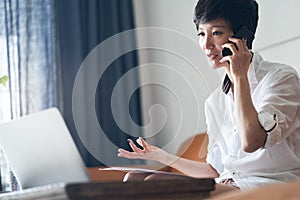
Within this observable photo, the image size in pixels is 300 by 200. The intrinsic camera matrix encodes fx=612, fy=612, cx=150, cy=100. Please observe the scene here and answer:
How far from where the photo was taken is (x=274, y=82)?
5.36 feet

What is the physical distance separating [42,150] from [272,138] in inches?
23.3

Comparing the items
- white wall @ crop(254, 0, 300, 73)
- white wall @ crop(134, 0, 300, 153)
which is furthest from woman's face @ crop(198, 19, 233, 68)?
white wall @ crop(134, 0, 300, 153)

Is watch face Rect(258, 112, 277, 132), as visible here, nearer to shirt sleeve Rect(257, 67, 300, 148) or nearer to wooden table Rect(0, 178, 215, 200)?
shirt sleeve Rect(257, 67, 300, 148)

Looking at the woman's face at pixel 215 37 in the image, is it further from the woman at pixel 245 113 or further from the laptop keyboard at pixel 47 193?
the laptop keyboard at pixel 47 193

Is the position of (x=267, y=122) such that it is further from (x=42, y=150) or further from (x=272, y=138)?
(x=42, y=150)

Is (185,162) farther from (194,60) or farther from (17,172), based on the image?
(194,60)

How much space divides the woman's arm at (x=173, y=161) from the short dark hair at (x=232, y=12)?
40 cm

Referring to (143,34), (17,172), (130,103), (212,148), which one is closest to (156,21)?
(143,34)

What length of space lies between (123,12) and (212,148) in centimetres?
218

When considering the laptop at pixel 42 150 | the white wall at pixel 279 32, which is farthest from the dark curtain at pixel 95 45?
the laptop at pixel 42 150

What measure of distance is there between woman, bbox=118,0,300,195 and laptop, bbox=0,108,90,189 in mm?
465

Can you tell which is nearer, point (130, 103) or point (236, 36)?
point (236, 36)

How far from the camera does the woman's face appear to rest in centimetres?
174

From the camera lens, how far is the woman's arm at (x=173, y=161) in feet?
5.81
